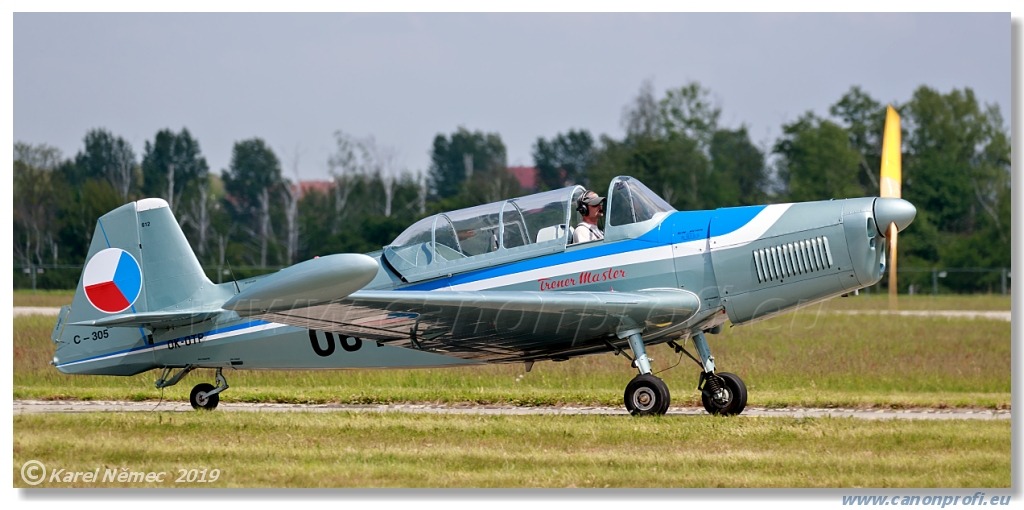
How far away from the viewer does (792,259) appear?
11539 millimetres

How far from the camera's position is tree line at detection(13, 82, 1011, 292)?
31469 mm

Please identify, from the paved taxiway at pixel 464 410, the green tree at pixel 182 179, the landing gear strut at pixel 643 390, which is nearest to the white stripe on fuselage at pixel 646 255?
the landing gear strut at pixel 643 390

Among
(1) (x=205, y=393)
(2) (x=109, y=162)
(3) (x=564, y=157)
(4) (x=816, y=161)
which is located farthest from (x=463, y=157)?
(1) (x=205, y=393)

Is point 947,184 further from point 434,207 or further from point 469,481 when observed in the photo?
point 469,481

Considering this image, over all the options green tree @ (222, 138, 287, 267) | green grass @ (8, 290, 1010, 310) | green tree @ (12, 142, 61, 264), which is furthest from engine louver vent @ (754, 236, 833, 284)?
green tree @ (222, 138, 287, 267)

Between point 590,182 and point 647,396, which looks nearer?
point 647,396

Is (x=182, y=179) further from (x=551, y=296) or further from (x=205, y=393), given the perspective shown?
(x=551, y=296)

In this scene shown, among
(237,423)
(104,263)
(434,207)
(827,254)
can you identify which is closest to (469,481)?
(237,423)

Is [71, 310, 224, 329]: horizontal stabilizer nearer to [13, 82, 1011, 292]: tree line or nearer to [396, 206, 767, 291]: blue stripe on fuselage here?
[396, 206, 767, 291]: blue stripe on fuselage

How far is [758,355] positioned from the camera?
2022cm

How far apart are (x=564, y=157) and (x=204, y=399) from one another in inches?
1453

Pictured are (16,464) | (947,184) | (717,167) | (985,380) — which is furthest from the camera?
(717,167)

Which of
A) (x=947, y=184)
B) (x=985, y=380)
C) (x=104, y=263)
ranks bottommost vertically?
(x=985, y=380)

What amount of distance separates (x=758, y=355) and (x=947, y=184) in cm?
2039
